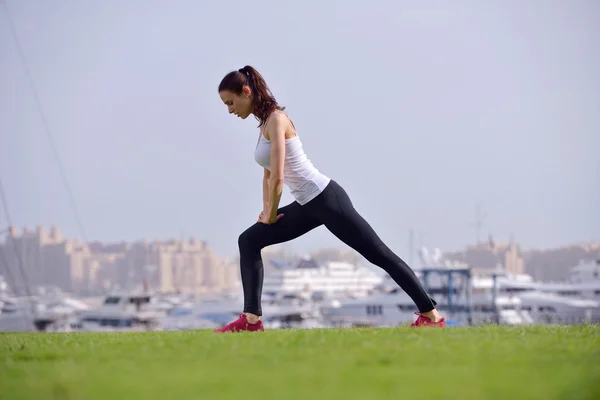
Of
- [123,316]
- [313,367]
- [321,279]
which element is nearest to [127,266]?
[321,279]

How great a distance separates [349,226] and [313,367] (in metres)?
2.59

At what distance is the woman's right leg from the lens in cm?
635

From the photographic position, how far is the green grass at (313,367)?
9.95 ft

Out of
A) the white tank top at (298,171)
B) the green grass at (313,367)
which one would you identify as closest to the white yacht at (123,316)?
the white tank top at (298,171)

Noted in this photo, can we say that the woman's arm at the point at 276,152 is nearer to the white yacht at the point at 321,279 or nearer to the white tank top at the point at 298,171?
the white tank top at the point at 298,171

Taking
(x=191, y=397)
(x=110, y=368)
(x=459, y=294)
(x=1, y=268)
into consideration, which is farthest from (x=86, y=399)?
(x=1, y=268)

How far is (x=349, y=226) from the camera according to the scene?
6.21 meters

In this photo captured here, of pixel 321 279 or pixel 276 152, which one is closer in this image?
pixel 276 152

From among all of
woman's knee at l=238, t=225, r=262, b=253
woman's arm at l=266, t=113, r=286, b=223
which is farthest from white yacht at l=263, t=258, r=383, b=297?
woman's arm at l=266, t=113, r=286, b=223

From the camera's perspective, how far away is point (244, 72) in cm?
638

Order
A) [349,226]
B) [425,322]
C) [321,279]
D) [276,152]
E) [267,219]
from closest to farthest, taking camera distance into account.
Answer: [276,152]
[349,226]
[267,219]
[425,322]
[321,279]

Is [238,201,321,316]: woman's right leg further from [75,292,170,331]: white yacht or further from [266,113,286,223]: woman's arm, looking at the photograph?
[75,292,170,331]: white yacht

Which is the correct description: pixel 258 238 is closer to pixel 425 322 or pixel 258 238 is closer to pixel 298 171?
pixel 298 171

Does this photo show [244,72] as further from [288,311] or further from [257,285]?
[288,311]
